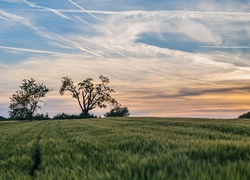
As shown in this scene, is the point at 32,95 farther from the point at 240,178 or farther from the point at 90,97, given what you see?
the point at 240,178

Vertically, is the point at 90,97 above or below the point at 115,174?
above

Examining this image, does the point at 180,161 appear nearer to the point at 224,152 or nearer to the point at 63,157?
the point at 224,152

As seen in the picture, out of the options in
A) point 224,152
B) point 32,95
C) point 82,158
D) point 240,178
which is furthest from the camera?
point 32,95

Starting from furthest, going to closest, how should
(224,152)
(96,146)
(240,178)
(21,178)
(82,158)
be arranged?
(96,146)
(82,158)
(224,152)
(21,178)
(240,178)

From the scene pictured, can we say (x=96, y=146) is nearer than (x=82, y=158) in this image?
No

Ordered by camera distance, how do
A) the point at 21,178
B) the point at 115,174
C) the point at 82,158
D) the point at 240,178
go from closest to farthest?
the point at 240,178
the point at 115,174
the point at 21,178
the point at 82,158

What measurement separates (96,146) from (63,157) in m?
1.80

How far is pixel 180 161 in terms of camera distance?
4977 mm

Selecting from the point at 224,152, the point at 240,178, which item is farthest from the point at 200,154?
the point at 240,178

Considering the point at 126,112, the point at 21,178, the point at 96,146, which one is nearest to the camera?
the point at 21,178

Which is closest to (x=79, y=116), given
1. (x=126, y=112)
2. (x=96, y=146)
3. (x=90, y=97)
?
(x=90, y=97)

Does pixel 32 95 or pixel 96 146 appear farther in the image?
pixel 32 95

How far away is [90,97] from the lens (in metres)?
100

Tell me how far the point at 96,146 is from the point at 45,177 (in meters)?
4.10
